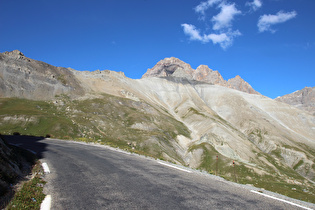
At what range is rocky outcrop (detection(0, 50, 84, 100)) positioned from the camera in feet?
339

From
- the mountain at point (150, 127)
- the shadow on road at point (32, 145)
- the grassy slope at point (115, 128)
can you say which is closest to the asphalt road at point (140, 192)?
the shadow on road at point (32, 145)

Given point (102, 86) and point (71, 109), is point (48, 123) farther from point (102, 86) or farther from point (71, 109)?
point (102, 86)

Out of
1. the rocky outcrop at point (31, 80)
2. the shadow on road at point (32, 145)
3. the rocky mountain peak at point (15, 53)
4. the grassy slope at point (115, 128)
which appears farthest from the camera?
the rocky mountain peak at point (15, 53)

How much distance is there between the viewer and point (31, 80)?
11325cm

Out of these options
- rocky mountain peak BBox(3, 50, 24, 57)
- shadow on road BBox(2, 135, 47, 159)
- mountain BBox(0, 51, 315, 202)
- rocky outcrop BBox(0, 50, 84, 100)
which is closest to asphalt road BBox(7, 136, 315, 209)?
shadow on road BBox(2, 135, 47, 159)

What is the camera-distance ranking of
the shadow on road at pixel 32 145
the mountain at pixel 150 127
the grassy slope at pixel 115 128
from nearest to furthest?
the shadow on road at pixel 32 145, the grassy slope at pixel 115 128, the mountain at pixel 150 127

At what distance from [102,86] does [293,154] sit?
462 feet

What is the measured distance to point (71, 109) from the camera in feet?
324

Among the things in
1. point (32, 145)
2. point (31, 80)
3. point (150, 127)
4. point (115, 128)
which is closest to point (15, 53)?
point (31, 80)

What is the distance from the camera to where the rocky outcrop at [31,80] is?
103m

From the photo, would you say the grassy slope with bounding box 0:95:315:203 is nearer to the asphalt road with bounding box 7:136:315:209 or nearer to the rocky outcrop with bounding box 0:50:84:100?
the rocky outcrop with bounding box 0:50:84:100

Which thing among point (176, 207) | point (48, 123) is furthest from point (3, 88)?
point (176, 207)

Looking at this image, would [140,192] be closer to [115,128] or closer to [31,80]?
[115,128]

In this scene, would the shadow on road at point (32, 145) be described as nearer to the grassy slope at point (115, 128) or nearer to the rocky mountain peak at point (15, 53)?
the grassy slope at point (115, 128)
